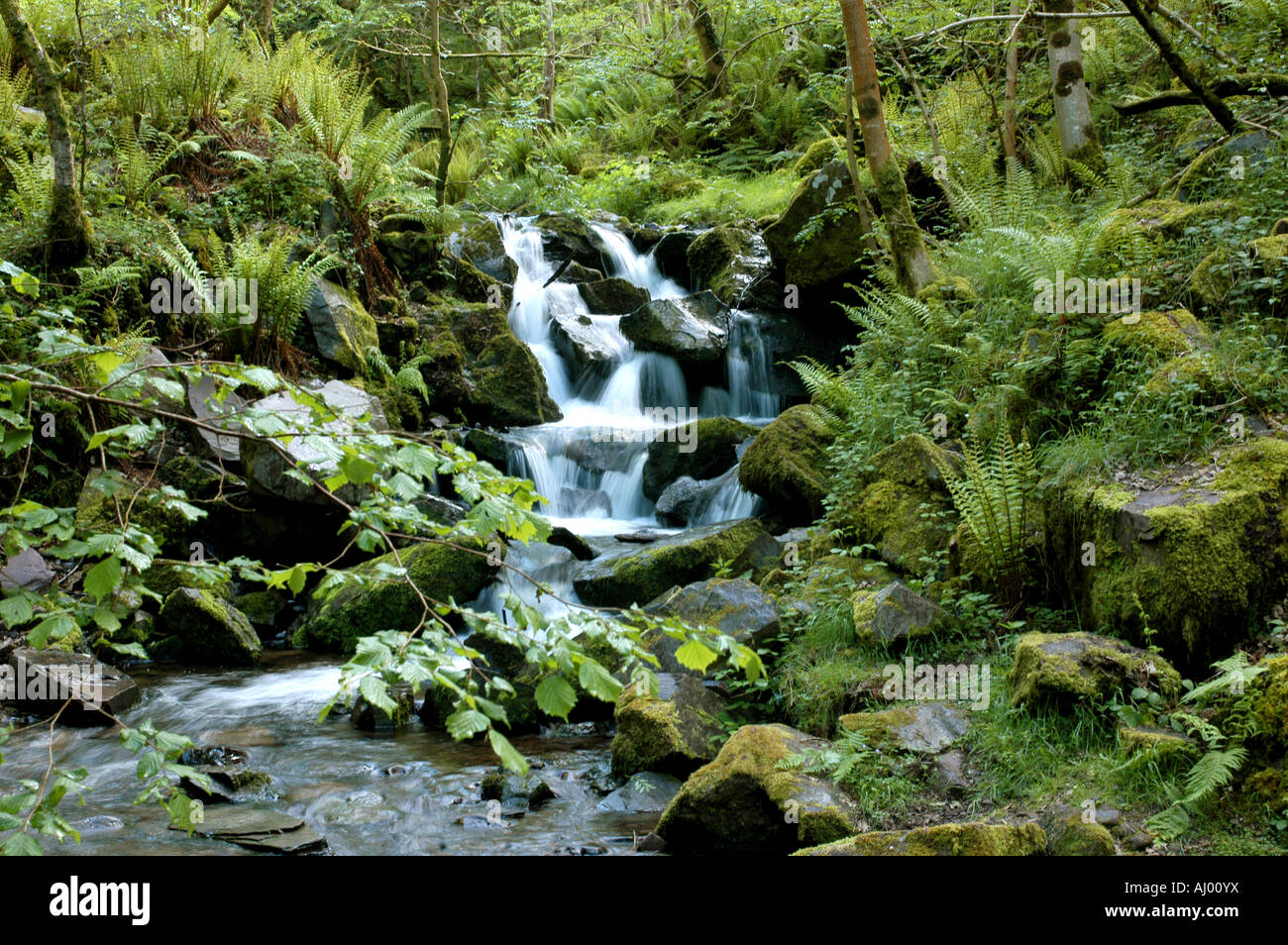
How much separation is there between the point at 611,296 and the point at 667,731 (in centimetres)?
889

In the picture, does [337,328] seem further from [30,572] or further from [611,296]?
[611,296]

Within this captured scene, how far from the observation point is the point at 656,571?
7145 millimetres

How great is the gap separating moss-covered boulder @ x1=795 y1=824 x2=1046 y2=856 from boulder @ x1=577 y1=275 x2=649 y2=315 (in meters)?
10.2

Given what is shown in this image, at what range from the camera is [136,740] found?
217 cm

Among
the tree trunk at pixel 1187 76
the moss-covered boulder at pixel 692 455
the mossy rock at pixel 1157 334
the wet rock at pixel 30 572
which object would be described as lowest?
the wet rock at pixel 30 572

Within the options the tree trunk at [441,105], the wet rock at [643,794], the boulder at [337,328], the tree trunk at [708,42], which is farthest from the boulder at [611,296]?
the wet rock at [643,794]

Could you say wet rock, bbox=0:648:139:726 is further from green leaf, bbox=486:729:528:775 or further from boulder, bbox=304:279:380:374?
green leaf, bbox=486:729:528:775

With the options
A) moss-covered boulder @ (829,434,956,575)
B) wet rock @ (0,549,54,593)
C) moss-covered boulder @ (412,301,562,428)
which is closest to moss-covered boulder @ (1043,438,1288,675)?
moss-covered boulder @ (829,434,956,575)

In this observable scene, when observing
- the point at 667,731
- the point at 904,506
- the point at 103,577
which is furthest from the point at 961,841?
the point at 904,506

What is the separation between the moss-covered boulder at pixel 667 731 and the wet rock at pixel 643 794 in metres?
0.05

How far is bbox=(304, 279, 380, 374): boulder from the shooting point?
9539mm

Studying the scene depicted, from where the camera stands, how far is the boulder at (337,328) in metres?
9.54

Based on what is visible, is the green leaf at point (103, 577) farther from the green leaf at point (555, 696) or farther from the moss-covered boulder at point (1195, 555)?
the moss-covered boulder at point (1195, 555)
